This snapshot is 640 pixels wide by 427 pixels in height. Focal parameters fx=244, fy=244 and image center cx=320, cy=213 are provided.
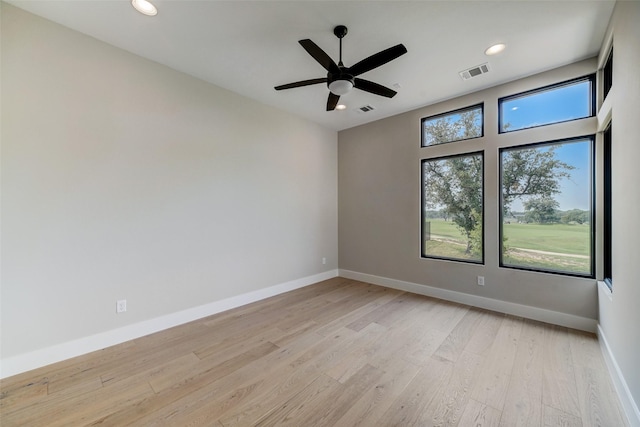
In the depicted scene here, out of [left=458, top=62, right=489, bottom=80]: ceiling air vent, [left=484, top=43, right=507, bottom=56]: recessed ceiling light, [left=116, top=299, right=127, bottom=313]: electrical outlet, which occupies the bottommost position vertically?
[left=116, top=299, right=127, bottom=313]: electrical outlet

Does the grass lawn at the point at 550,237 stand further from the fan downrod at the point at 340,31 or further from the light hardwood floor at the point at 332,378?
the fan downrod at the point at 340,31

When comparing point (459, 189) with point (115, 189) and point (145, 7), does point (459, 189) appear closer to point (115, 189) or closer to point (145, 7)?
point (145, 7)

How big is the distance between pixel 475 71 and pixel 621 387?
3.27 metres

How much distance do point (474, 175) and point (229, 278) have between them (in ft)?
12.7

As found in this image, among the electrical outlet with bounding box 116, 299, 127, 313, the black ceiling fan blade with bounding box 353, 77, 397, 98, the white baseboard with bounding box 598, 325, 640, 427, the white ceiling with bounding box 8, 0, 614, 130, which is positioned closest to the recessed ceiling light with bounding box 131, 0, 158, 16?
the white ceiling with bounding box 8, 0, 614, 130

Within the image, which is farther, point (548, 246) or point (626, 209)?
point (548, 246)

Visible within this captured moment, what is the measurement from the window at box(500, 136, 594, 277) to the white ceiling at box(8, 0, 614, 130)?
3.41 feet

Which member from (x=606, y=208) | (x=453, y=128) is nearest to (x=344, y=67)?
(x=453, y=128)

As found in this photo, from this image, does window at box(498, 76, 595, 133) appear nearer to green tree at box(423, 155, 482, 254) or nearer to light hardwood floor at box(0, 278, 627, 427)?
green tree at box(423, 155, 482, 254)

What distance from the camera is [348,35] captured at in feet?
7.83

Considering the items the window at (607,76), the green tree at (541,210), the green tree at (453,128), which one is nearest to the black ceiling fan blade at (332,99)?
the green tree at (453,128)

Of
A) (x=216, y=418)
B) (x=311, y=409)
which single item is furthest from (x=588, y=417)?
(x=216, y=418)

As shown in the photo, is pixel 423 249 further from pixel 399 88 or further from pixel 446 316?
pixel 399 88

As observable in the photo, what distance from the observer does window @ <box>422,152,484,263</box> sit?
11.7 ft
